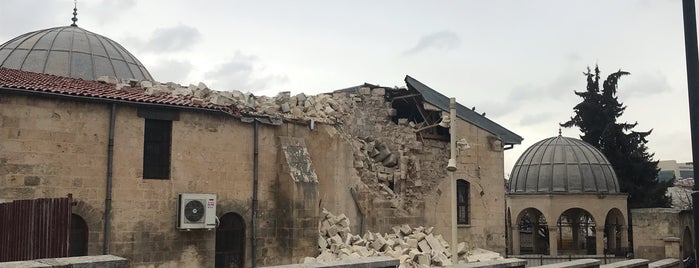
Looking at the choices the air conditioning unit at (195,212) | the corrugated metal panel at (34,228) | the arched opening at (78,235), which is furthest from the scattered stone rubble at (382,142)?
the corrugated metal panel at (34,228)

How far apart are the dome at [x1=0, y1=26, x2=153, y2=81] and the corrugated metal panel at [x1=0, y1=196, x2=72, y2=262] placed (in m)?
9.28

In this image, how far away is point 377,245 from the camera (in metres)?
15.8

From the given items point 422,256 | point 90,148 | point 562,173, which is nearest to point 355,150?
point 422,256

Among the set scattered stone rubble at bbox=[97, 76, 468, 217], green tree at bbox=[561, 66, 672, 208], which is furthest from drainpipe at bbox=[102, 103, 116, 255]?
green tree at bbox=[561, 66, 672, 208]

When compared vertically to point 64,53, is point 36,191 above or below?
below

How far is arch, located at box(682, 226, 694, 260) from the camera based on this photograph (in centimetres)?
2725

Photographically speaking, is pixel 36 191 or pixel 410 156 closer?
pixel 36 191

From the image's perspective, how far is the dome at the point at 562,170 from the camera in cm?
3005

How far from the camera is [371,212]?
1788 cm

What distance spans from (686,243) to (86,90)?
25.5 m

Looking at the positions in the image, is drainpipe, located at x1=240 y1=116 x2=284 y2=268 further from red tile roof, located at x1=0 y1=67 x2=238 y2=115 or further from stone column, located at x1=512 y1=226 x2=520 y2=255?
stone column, located at x1=512 y1=226 x2=520 y2=255

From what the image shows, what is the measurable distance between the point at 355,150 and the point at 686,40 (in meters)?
12.1

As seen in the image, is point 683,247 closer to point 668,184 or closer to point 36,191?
point 668,184

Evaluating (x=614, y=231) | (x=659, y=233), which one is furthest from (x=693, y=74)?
(x=614, y=231)
